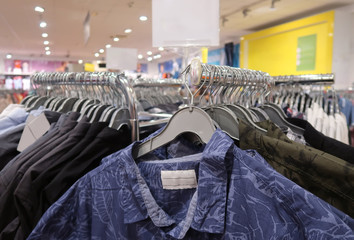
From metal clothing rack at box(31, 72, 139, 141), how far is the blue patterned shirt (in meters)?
0.17

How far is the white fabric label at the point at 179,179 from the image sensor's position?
658 millimetres

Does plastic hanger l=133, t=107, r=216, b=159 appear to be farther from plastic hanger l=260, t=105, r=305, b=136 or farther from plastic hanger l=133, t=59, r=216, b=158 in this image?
plastic hanger l=260, t=105, r=305, b=136

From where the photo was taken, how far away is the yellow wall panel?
4453 mm

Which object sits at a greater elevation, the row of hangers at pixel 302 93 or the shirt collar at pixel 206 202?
the row of hangers at pixel 302 93

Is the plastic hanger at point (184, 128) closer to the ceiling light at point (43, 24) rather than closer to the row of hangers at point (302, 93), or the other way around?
the row of hangers at point (302, 93)

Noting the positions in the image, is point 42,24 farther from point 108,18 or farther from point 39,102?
point 39,102

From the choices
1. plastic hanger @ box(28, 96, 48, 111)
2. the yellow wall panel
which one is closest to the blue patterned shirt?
plastic hanger @ box(28, 96, 48, 111)

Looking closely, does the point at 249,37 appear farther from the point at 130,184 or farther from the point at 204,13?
the point at 130,184

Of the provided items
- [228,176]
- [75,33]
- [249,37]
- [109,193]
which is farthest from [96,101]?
[75,33]

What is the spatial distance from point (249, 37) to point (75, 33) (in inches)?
170

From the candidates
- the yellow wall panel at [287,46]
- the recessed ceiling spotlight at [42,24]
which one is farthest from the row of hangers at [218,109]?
the recessed ceiling spotlight at [42,24]

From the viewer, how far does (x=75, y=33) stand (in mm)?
6961

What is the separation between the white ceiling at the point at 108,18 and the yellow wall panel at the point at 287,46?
0.25 m

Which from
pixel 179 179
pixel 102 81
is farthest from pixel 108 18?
pixel 179 179
